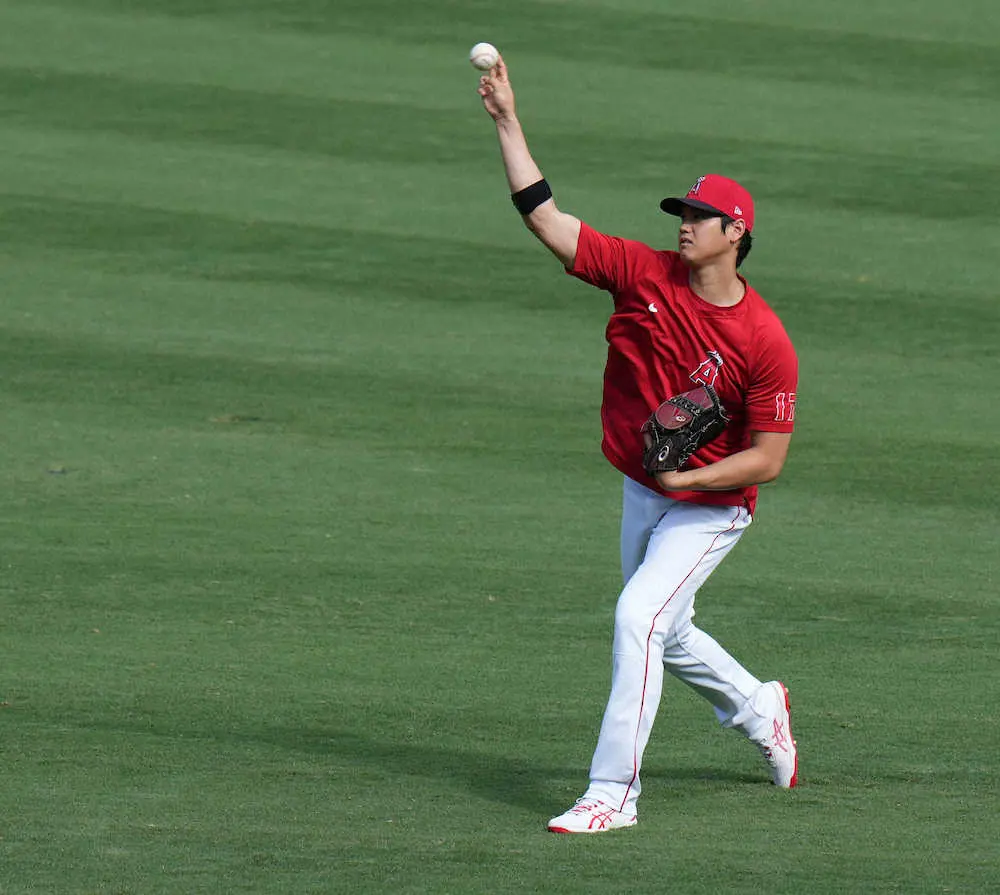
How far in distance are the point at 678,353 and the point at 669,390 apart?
11cm

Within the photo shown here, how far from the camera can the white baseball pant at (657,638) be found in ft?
17.6

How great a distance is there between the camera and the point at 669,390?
557 cm

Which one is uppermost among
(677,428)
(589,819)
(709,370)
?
(709,370)

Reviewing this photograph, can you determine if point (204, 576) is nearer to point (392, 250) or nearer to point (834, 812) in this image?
point (834, 812)

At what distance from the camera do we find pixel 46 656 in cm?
687

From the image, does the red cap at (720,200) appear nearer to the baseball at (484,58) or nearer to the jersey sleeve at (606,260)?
the jersey sleeve at (606,260)

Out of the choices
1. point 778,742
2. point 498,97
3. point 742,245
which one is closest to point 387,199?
point 498,97

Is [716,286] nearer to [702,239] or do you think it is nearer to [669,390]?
[702,239]

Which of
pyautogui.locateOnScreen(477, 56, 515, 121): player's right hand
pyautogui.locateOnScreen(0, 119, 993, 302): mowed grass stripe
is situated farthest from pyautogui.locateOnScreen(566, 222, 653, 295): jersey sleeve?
pyautogui.locateOnScreen(0, 119, 993, 302): mowed grass stripe

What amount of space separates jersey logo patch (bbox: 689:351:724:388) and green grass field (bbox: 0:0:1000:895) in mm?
1300

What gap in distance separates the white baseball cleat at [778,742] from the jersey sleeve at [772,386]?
0.88 meters

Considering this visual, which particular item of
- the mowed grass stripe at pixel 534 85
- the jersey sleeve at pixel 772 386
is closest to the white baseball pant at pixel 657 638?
the jersey sleeve at pixel 772 386

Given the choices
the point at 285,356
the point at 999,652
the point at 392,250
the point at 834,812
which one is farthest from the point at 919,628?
the point at 392,250

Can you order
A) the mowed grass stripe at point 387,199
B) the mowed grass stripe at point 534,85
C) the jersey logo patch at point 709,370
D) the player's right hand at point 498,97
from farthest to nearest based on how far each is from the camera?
the mowed grass stripe at point 534,85 < the mowed grass stripe at point 387,199 < the player's right hand at point 498,97 < the jersey logo patch at point 709,370
